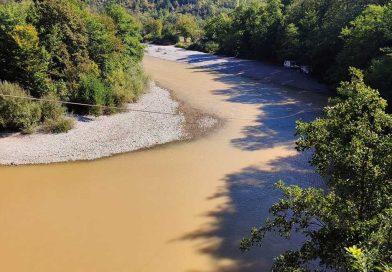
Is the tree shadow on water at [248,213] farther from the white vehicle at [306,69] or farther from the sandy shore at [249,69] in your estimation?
the white vehicle at [306,69]

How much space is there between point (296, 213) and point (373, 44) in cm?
2536

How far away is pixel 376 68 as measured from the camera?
2359 centimetres

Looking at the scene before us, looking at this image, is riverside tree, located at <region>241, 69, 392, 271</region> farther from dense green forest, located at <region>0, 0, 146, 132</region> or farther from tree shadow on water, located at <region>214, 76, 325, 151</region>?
dense green forest, located at <region>0, 0, 146, 132</region>

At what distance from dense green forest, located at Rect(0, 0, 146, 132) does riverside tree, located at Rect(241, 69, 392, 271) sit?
1569 cm

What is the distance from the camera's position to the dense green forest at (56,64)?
20.7m

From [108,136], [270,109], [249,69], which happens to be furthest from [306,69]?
[108,136]

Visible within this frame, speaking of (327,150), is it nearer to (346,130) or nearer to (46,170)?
(346,130)

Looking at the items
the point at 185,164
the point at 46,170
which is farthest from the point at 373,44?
the point at 46,170

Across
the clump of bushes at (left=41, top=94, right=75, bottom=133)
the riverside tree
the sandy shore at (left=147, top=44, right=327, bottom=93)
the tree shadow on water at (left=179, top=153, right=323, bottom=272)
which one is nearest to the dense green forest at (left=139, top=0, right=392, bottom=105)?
the sandy shore at (left=147, top=44, right=327, bottom=93)

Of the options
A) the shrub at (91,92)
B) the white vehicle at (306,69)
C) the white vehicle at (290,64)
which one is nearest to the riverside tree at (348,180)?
the shrub at (91,92)

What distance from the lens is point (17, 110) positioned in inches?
778

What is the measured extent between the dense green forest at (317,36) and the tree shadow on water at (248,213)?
9066 millimetres

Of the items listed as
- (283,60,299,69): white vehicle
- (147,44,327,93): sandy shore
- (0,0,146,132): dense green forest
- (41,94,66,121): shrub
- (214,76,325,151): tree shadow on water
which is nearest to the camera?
(0,0,146,132): dense green forest

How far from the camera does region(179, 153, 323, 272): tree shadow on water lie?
11867mm
